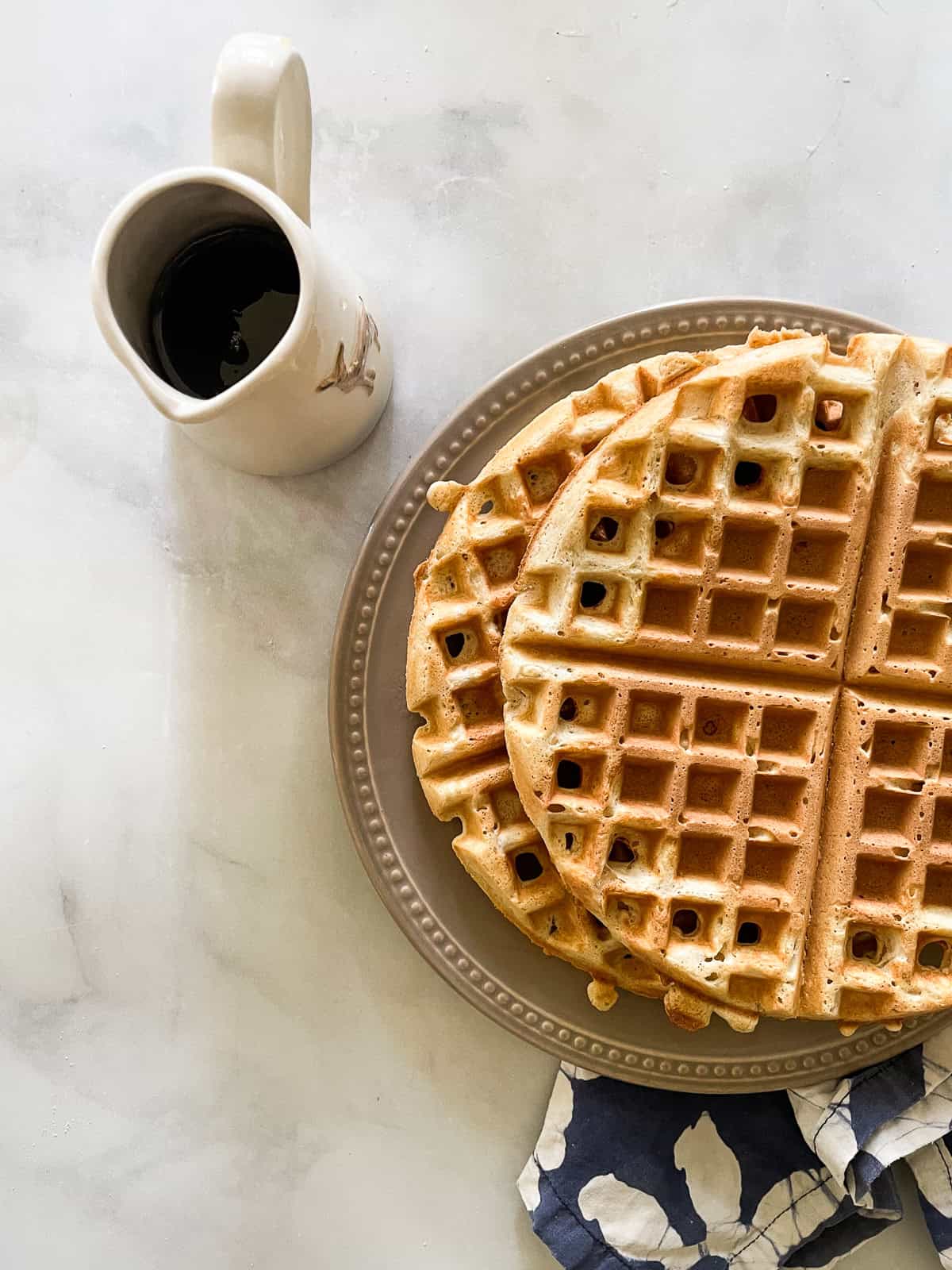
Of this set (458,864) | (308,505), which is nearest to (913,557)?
(458,864)

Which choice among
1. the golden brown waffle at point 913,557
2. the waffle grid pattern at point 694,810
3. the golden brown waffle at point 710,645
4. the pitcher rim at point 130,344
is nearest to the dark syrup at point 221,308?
the pitcher rim at point 130,344

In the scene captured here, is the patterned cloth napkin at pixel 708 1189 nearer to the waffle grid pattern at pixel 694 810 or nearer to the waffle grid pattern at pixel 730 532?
the waffle grid pattern at pixel 694 810

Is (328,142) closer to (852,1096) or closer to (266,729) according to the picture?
(266,729)

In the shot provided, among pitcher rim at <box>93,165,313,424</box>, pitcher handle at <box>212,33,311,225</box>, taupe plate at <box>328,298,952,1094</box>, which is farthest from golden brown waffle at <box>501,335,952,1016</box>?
pitcher handle at <box>212,33,311,225</box>

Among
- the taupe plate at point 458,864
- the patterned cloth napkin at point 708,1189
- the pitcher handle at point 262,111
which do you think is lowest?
the patterned cloth napkin at point 708,1189

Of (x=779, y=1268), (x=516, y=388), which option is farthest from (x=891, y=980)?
(x=516, y=388)

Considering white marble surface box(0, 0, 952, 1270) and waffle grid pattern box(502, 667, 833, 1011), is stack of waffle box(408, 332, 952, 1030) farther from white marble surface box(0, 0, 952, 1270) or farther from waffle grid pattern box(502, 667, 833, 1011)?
white marble surface box(0, 0, 952, 1270)

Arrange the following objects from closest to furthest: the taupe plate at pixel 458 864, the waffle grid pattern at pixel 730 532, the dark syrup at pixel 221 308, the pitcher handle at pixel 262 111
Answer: the pitcher handle at pixel 262 111
the waffle grid pattern at pixel 730 532
the dark syrup at pixel 221 308
the taupe plate at pixel 458 864
